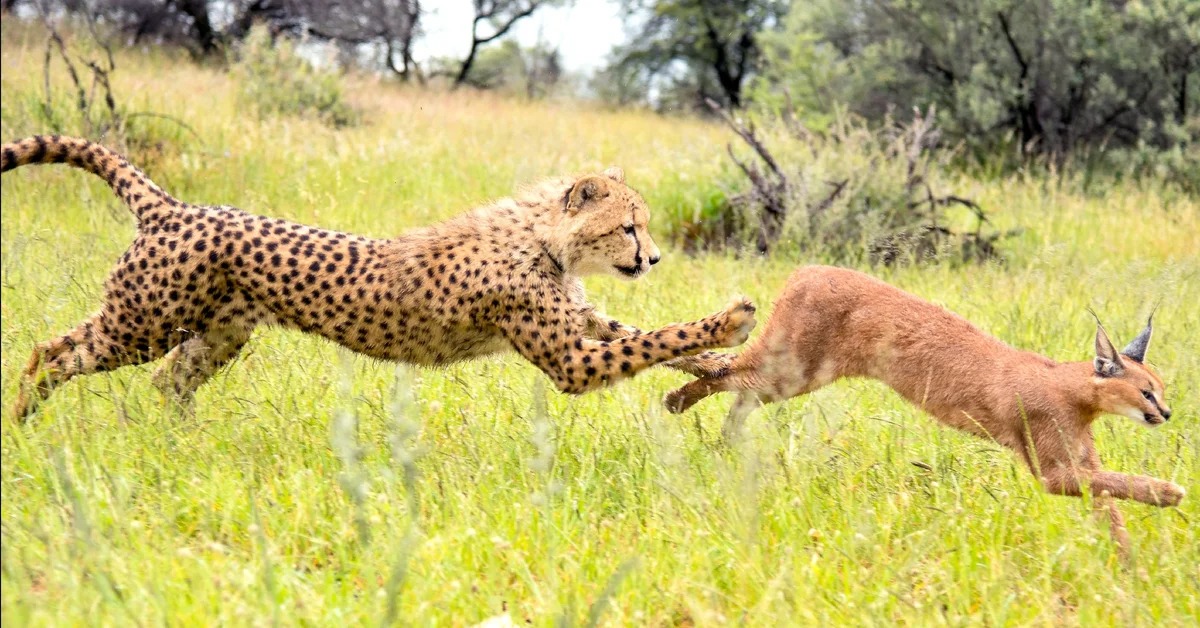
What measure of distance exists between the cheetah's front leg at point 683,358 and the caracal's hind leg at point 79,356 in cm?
156

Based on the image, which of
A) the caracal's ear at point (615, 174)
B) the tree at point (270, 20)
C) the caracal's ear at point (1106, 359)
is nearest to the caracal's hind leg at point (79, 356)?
the caracal's ear at point (615, 174)

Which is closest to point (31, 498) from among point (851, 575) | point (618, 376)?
point (618, 376)

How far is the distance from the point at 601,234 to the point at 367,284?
845mm

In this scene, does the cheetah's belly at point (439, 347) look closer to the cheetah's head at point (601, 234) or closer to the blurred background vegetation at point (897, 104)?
the cheetah's head at point (601, 234)

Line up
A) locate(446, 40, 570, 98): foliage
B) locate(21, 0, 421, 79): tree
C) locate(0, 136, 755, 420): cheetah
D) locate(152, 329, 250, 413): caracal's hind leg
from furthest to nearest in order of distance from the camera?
locate(446, 40, 570, 98): foliage → locate(21, 0, 421, 79): tree → locate(152, 329, 250, 413): caracal's hind leg → locate(0, 136, 755, 420): cheetah

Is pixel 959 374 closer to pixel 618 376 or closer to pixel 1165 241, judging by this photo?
pixel 618 376

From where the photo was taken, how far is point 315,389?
405cm

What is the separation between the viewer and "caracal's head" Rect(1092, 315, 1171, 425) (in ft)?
11.0

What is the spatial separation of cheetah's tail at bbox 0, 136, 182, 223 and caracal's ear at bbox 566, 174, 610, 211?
1.42 metres

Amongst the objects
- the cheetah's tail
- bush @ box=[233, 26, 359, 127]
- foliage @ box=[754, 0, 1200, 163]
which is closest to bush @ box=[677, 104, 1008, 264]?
foliage @ box=[754, 0, 1200, 163]

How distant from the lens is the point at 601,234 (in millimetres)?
3730

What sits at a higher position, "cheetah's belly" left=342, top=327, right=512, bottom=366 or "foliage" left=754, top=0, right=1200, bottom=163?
"foliage" left=754, top=0, right=1200, bottom=163

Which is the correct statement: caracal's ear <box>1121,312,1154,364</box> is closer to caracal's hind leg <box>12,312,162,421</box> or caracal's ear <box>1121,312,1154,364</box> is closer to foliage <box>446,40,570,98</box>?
caracal's hind leg <box>12,312,162,421</box>

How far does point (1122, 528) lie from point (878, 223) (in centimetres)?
451
